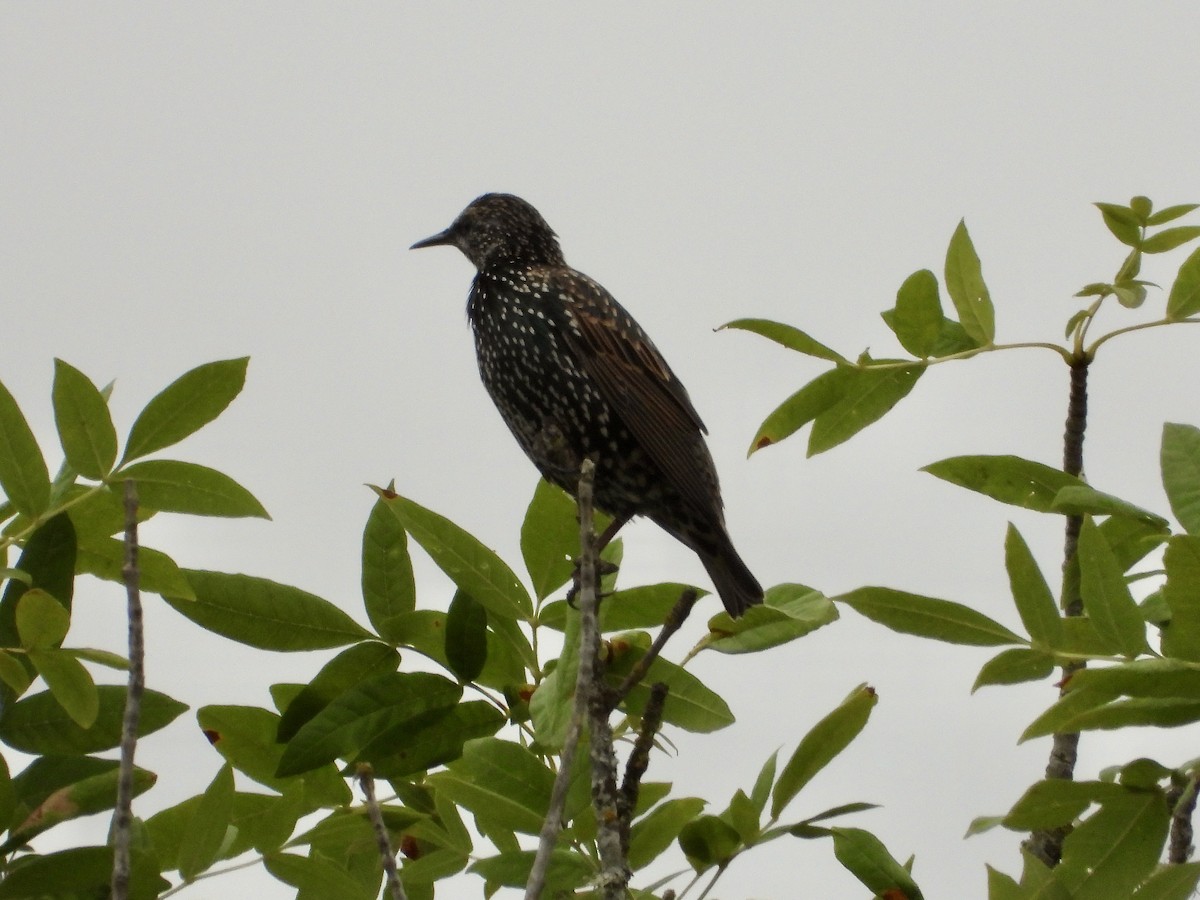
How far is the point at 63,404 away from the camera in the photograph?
2332 mm

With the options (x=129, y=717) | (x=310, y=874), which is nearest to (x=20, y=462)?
(x=129, y=717)

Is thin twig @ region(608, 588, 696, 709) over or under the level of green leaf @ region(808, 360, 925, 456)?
under

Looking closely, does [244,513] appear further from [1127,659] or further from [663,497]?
[663,497]

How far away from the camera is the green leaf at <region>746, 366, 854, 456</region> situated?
2.87 m

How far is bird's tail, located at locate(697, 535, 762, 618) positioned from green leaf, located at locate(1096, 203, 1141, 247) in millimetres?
3230

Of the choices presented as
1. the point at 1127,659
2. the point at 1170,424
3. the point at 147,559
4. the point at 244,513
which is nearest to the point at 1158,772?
the point at 1127,659

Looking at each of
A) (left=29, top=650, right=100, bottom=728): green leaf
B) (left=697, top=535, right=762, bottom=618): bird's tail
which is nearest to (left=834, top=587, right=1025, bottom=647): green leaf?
(left=29, top=650, right=100, bottom=728): green leaf

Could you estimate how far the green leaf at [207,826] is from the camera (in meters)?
2.24

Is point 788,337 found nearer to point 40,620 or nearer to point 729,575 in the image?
point 40,620

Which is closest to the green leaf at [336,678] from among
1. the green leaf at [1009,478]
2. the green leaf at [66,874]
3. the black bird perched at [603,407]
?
the green leaf at [66,874]

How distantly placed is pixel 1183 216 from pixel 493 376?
3.52 meters

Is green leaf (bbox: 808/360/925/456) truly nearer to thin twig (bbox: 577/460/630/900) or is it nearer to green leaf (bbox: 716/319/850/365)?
green leaf (bbox: 716/319/850/365)

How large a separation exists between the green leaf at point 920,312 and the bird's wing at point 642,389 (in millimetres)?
2828

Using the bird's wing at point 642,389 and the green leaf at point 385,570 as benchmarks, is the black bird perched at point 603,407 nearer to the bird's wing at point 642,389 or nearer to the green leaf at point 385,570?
the bird's wing at point 642,389
